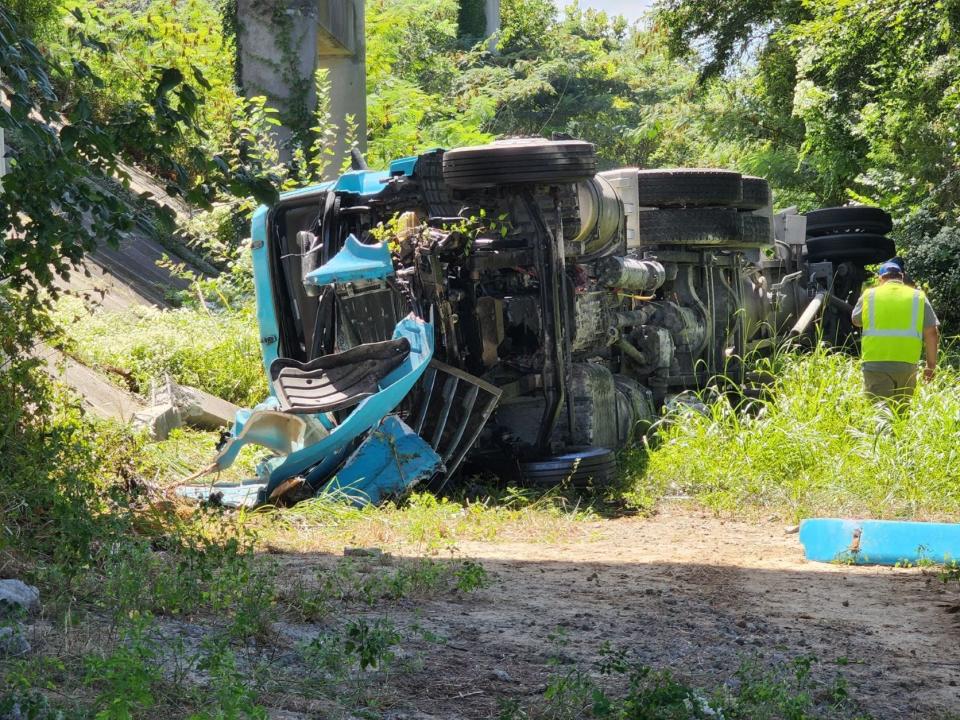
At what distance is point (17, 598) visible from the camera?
441 centimetres

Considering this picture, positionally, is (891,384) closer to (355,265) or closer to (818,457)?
(818,457)

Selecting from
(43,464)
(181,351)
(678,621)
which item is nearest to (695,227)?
(181,351)

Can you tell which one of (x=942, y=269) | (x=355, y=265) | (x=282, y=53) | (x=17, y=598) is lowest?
(x=942, y=269)

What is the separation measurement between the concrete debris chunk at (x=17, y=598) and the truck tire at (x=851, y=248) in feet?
37.5

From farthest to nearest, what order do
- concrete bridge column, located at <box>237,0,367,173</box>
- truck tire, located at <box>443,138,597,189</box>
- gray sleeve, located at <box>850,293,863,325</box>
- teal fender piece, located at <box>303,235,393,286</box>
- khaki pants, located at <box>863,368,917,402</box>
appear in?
concrete bridge column, located at <box>237,0,367,173</box>
gray sleeve, located at <box>850,293,863,325</box>
khaki pants, located at <box>863,368,917,402</box>
truck tire, located at <box>443,138,597,189</box>
teal fender piece, located at <box>303,235,393,286</box>

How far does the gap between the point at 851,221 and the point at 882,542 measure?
857cm

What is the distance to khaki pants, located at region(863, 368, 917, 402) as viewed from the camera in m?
10.2

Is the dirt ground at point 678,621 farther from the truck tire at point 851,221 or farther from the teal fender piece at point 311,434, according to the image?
the truck tire at point 851,221

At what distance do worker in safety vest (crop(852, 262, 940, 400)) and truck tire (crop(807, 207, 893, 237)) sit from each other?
4.54 m

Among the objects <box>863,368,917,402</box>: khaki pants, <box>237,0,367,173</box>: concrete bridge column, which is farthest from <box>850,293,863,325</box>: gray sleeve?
<box>237,0,367,173</box>: concrete bridge column

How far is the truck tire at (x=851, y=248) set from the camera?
14531mm

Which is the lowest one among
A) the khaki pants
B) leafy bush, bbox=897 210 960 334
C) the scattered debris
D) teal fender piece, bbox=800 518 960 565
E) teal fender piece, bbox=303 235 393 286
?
leafy bush, bbox=897 210 960 334

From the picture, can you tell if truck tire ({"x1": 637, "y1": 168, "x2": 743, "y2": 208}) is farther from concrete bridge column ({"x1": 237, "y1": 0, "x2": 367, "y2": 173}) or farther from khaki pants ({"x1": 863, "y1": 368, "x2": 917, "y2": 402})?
concrete bridge column ({"x1": 237, "y1": 0, "x2": 367, "y2": 173})

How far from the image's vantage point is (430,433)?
8.31 metres
